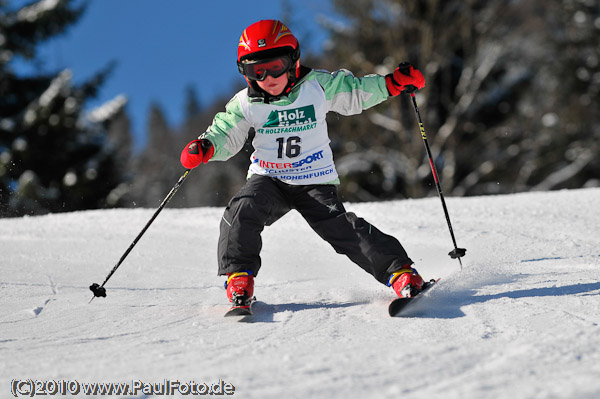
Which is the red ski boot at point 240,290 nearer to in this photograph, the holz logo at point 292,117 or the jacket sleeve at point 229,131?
the jacket sleeve at point 229,131

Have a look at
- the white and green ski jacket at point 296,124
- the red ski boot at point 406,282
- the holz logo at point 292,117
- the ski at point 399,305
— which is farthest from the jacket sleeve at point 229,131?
the ski at point 399,305

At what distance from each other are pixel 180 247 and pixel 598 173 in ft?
59.0

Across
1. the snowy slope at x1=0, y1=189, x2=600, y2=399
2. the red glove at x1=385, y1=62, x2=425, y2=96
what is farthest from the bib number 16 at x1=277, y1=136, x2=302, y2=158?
the snowy slope at x1=0, y1=189, x2=600, y2=399

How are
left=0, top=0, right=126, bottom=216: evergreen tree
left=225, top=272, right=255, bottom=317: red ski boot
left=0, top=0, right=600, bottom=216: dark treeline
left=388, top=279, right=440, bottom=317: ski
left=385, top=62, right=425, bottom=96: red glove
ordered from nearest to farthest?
left=388, top=279, right=440, bottom=317: ski < left=225, top=272, right=255, bottom=317: red ski boot < left=385, top=62, right=425, bottom=96: red glove < left=0, top=0, right=126, bottom=216: evergreen tree < left=0, top=0, right=600, bottom=216: dark treeline

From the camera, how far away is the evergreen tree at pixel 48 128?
1614 centimetres

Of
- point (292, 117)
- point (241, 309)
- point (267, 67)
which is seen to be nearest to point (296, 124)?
point (292, 117)

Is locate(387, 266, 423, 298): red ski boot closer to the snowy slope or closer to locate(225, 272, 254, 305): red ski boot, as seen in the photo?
the snowy slope

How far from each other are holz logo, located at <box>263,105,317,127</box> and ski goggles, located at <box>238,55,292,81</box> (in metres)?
0.20

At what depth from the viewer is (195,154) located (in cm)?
313

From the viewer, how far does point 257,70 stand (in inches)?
124

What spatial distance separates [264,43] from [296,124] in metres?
0.46

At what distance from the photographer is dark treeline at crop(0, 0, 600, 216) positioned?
16453 millimetres

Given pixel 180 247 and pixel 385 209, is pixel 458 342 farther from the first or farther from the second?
pixel 385 209

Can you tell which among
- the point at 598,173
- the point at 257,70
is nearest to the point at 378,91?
the point at 257,70
